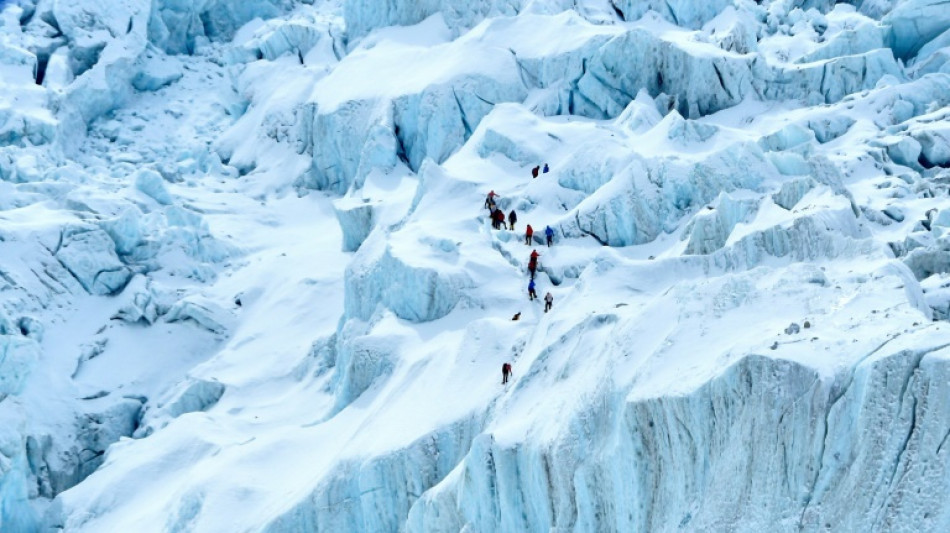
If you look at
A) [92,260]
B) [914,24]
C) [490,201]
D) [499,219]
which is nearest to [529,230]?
[499,219]

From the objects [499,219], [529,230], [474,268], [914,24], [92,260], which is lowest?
[92,260]

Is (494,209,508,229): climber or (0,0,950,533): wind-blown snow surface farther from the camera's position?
(494,209,508,229): climber

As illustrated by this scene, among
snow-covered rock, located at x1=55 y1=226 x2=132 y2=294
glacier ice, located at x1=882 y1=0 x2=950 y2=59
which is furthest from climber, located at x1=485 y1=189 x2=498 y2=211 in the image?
glacier ice, located at x1=882 y1=0 x2=950 y2=59

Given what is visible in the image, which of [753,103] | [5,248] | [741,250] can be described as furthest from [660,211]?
[5,248]

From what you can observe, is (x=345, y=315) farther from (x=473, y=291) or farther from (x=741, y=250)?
(x=741, y=250)

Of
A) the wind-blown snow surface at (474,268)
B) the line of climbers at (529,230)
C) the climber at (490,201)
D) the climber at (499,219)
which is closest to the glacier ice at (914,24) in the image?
the wind-blown snow surface at (474,268)

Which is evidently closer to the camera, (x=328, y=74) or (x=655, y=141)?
(x=655, y=141)

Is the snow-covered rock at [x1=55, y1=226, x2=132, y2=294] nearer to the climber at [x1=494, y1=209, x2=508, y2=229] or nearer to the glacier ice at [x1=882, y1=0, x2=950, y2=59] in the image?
the climber at [x1=494, y1=209, x2=508, y2=229]

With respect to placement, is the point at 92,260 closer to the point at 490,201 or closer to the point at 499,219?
the point at 490,201
